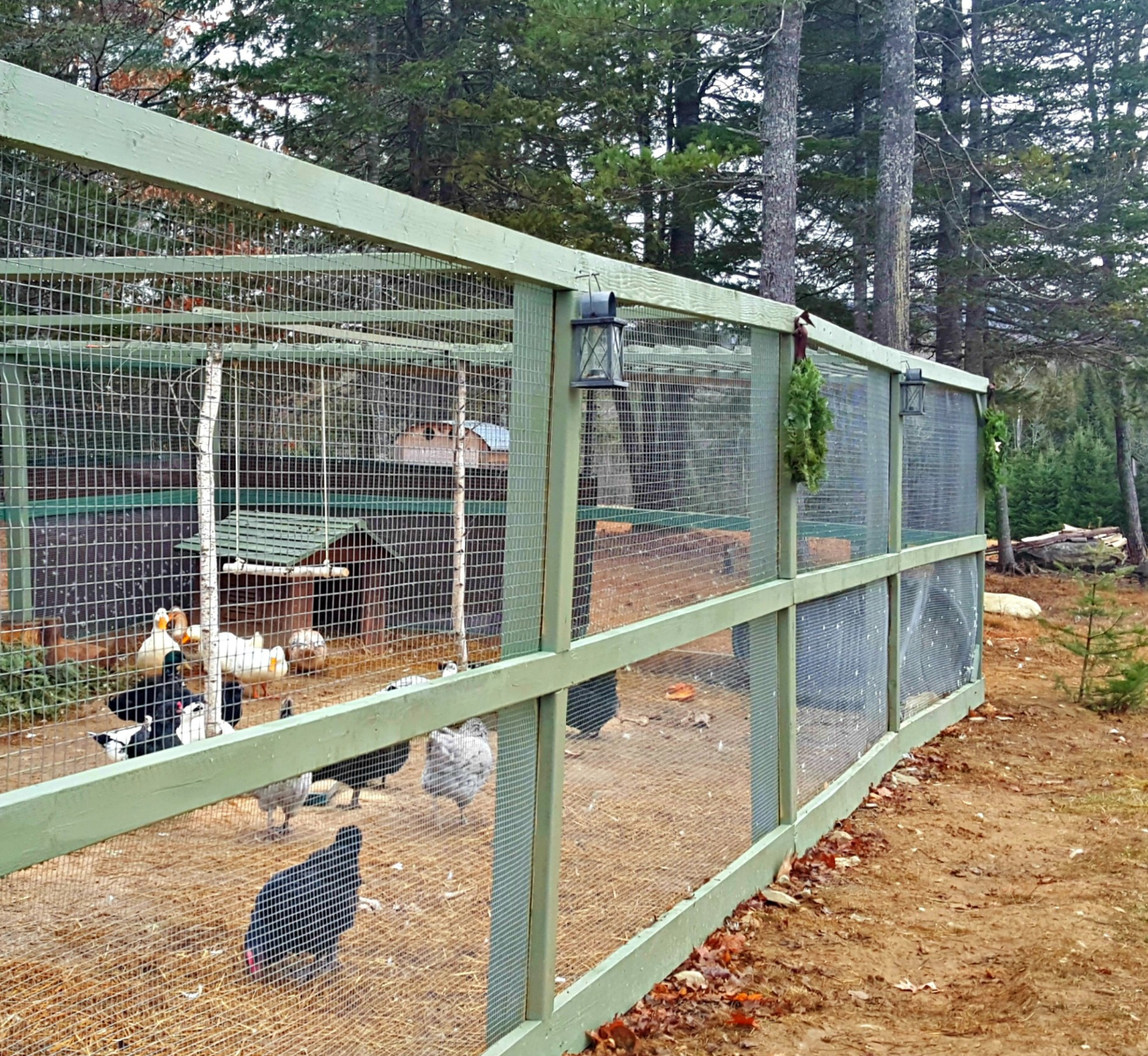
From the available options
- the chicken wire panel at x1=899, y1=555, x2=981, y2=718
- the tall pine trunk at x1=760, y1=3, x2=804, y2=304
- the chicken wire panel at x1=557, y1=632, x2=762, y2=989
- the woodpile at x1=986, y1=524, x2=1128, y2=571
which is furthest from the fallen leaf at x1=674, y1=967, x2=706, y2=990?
the woodpile at x1=986, y1=524, x2=1128, y2=571

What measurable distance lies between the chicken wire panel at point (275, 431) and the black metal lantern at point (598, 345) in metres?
0.10

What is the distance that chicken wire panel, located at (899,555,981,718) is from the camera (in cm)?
738

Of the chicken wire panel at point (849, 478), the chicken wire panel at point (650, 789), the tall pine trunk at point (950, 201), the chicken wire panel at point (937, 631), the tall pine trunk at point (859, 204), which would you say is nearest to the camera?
the chicken wire panel at point (650, 789)

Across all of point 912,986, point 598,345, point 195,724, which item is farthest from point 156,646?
point 912,986

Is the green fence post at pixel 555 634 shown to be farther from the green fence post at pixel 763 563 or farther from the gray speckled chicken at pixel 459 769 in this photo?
the green fence post at pixel 763 563

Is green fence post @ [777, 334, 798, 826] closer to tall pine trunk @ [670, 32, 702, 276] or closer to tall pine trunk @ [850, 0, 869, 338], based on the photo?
tall pine trunk @ [670, 32, 702, 276]

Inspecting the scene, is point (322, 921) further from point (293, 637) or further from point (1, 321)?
point (1, 321)

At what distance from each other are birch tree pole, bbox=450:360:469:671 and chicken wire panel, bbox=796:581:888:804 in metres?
2.65

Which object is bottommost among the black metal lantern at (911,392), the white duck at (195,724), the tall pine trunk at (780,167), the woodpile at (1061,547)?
the woodpile at (1061,547)

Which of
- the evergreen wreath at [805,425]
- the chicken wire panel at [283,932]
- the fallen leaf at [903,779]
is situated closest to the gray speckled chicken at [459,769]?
the chicken wire panel at [283,932]

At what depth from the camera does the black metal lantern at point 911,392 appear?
7.00 meters

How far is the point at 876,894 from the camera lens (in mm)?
4883

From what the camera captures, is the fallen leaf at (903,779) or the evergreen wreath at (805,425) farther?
the fallen leaf at (903,779)

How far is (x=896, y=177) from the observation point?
13.1m
